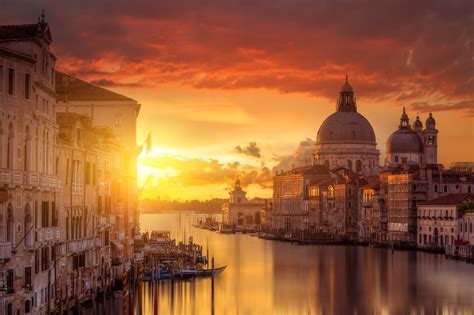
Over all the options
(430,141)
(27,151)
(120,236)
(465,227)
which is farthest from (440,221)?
(27,151)

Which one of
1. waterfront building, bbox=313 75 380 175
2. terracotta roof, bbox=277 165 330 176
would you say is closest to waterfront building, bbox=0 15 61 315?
terracotta roof, bbox=277 165 330 176

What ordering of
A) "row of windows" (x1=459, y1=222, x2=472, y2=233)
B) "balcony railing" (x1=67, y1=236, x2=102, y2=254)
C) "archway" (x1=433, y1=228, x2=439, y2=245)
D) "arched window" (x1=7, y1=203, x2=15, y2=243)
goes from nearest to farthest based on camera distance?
"arched window" (x1=7, y1=203, x2=15, y2=243)
"balcony railing" (x1=67, y1=236, x2=102, y2=254)
"row of windows" (x1=459, y1=222, x2=472, y2=233)
"archway" (x1=433, y1=228, x2=439, y2=245)

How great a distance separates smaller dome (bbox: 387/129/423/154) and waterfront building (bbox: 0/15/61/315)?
315ft

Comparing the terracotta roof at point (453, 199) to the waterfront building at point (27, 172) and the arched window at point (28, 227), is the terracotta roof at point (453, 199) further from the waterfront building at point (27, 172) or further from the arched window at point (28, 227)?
the arched window at point (28, 227)

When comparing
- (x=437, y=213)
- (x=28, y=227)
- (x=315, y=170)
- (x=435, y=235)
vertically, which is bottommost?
(x=435, y=235)

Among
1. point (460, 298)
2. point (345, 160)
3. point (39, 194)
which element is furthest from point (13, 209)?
point (345, 160)

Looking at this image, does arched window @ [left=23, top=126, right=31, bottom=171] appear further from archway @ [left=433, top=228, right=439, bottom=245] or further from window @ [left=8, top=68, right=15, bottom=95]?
archway @ [left=433, top=228, right=439, bottom=245]

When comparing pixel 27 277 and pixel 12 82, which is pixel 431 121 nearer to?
pixel 27 277

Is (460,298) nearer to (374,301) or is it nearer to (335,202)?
(374,301)

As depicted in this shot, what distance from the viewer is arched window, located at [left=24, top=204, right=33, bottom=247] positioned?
24875mm

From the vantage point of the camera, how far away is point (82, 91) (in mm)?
43969

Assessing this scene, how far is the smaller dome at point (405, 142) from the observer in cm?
12112

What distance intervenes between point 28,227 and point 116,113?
20.5 metres

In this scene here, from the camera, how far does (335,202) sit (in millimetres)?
114312
